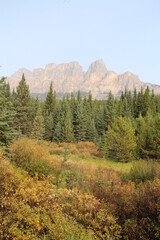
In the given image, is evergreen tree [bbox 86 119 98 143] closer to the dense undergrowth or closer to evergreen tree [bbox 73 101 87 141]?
evergreen tree [bbox 73 101 87 141]

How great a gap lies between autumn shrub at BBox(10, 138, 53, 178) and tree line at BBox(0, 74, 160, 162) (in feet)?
9.56

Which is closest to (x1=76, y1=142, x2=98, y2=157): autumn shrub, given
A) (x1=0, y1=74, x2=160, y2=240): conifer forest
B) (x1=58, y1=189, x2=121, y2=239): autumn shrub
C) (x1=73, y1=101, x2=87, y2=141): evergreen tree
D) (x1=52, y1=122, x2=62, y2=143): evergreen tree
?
(x1=52, y1=122, x2=62, y2=143): evergreen tree

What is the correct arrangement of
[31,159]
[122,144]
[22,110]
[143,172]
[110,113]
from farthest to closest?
[110,113], [22,110], [122,144], [31,159], [143,172]

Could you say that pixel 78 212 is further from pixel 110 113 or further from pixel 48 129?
pixel 110 113

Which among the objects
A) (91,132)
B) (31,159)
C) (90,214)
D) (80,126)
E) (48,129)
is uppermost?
(80,126)

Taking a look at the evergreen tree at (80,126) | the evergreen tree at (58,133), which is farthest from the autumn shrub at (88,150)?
the evergreen tree at (80,126)

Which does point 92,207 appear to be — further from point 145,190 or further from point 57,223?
point 145,190

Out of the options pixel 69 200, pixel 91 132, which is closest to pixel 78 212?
Result: pixel 69 200

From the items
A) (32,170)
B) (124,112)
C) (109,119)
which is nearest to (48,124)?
(109,119)

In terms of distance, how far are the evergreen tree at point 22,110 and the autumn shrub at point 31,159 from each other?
85.1 ft

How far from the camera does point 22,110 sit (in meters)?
39.2

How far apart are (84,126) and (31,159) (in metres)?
33.9

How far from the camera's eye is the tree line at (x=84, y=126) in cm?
2369

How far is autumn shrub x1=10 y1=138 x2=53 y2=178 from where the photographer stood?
36.3 ft
